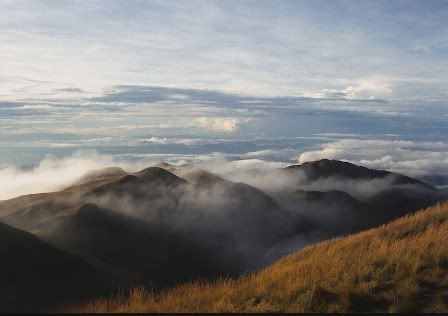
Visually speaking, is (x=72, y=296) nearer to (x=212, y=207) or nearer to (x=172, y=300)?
(x=172, y=300)

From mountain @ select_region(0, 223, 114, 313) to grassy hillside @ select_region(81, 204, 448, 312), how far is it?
37665mm

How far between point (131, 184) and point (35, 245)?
102716 mm

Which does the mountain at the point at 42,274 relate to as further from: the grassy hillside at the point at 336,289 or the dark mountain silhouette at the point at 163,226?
the grassy hillside at the point at 336,289

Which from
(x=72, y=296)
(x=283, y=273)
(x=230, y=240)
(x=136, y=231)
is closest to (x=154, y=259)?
(x=136, y=231)

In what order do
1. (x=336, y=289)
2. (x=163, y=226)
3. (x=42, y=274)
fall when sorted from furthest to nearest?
(x=163, y=226)
(x=42, y=274)
(x=336, y=289)

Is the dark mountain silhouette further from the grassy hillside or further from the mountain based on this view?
the grassy hillside

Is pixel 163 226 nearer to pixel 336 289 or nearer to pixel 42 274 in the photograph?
pixel 42 274

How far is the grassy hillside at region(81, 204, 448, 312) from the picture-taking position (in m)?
10.4

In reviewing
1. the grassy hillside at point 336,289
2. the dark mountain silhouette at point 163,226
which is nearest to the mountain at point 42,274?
the dark mountain silhouette at point 163,226

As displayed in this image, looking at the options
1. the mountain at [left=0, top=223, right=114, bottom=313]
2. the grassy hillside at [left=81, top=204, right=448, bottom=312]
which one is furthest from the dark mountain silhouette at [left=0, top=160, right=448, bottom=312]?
the grassy hillside at [left=81, top=204, right=448, bottom=312]

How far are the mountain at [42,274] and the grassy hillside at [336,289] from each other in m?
37.7

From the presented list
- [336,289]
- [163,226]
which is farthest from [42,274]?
[163,226]

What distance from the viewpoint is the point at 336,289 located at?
11.1m

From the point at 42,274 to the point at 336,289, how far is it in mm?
53787
